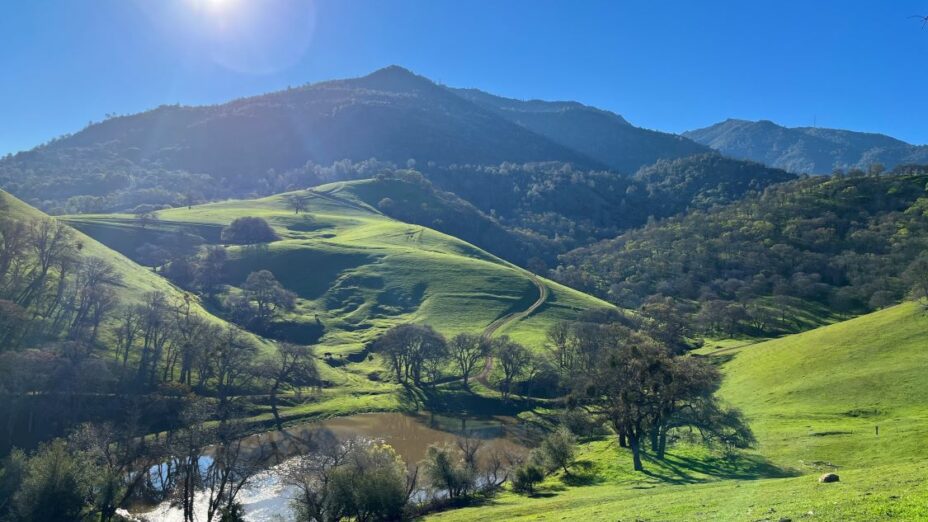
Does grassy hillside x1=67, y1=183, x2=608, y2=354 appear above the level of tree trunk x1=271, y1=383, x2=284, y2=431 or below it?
above

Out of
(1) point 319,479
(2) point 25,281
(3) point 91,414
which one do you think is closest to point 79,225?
(2) point 25,281

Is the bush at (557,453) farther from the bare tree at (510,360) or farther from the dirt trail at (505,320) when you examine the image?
Answer: the dirt trail at (505,320)

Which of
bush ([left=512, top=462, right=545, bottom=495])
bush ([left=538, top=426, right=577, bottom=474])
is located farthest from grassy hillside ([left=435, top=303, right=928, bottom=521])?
bush ([left=538, top=426, right=577, bottom=474])

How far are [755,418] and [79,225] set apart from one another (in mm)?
219969

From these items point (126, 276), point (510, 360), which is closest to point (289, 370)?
point (510, 360)

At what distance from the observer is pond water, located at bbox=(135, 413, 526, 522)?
206 ft

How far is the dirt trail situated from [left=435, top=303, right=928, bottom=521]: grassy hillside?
50.1 metres

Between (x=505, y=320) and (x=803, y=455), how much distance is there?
344 feet

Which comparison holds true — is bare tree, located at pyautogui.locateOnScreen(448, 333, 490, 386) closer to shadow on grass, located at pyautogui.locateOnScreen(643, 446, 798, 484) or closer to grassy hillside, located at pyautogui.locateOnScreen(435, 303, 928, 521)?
grassy hillside, located at pyautogui.locateOnScreen(435, 303, 928, 521)

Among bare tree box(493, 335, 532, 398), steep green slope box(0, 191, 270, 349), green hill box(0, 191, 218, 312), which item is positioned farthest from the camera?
green hill box(0, 191, 218, 312)

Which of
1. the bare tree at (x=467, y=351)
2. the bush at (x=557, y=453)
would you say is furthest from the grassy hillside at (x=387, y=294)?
the bush at (x=557, y=453)

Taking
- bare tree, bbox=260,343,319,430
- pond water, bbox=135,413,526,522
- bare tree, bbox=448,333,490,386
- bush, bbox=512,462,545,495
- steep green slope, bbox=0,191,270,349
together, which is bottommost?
pond water, bbox=135,413,526,522

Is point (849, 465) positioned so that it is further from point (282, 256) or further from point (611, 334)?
point (282, 256)

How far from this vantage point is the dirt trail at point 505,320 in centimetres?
12728
